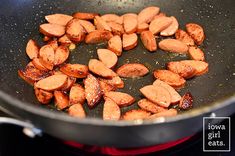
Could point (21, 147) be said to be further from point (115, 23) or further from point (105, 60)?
point (115, 23)

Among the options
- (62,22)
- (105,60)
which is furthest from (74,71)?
(62,22)

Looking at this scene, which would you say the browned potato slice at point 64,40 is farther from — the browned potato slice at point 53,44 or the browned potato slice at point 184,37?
the browned potato slice at point 184,37

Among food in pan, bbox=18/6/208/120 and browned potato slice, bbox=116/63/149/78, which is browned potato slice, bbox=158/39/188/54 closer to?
food in pan, bbox=18/6/208/120

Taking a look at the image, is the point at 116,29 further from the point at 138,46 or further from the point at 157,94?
the point at 157,94

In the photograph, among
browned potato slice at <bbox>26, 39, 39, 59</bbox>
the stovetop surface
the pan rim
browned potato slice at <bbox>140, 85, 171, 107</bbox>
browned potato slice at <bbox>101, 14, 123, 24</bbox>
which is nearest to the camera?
the pan rim

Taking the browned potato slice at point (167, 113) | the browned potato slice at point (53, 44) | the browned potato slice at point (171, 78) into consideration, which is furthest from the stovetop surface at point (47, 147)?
the browned potato slice at point (53, 44)

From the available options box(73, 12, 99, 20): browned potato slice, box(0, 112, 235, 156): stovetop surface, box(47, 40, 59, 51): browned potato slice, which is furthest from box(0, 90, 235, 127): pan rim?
box(73, 12, 99, 20): browned potato slice

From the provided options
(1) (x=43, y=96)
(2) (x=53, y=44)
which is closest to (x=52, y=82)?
(1) (x=43, y=96)

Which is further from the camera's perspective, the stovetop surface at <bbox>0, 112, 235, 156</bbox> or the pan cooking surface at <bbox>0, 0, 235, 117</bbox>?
the pan cooking surface at <bbox>0, 0, 235, 117</bbox>
